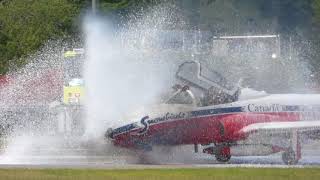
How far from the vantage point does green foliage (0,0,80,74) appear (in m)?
43.5

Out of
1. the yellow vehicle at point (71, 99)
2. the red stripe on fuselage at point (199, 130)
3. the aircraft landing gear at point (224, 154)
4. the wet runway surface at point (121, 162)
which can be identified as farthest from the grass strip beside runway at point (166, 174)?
the yellow vehicle at point (71, 99)

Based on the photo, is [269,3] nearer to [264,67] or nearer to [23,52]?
[264,67]

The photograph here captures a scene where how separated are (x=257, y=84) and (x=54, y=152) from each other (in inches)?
338

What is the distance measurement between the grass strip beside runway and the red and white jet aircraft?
354 cm

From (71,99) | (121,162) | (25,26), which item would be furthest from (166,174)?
(25,26)

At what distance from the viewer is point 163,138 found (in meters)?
24.6

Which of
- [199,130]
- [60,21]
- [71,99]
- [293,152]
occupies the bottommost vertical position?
[293,152]

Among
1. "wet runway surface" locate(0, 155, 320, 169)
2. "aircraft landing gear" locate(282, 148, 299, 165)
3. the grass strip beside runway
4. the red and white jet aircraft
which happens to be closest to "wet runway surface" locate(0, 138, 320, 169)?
"wet runway surface" locate(0, 155, 320, 169)

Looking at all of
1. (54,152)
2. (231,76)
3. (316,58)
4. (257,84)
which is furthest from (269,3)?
(54,152)

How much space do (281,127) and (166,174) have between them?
6.34 metres

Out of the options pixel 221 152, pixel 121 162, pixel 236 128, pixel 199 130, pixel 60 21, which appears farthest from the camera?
pixel 60 21

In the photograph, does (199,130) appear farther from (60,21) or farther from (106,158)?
(60,21)

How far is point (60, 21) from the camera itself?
151 ft

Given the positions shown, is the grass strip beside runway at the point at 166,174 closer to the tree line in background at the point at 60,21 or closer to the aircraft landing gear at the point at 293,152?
the aircraft landing gear at the point at 293,152
